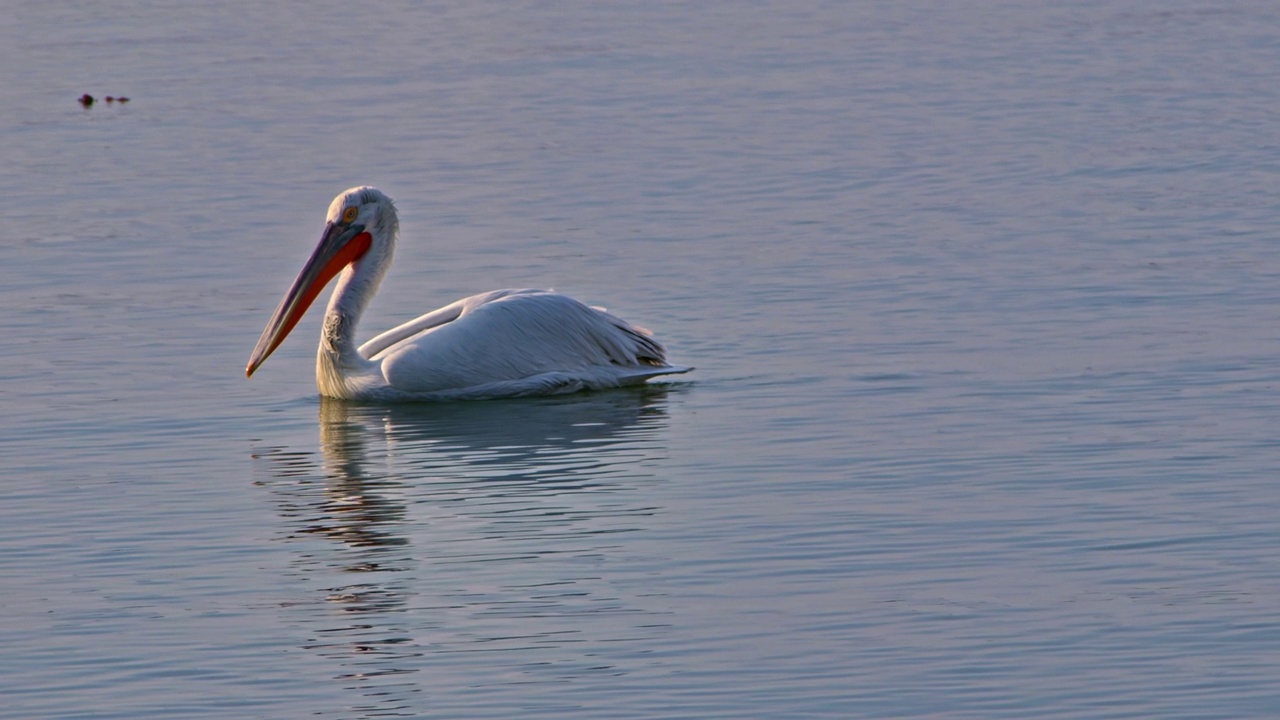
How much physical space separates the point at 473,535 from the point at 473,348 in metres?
2.27

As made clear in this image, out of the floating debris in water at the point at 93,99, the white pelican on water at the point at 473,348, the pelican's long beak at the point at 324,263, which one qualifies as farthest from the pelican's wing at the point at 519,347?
the floating debris in water at the point at 93,99

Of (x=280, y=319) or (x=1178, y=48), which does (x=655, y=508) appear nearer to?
(x=280, y=319)

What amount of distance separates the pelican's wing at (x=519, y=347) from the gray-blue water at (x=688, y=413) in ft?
0.44

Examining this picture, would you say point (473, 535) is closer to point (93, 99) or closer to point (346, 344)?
point (346, 344)

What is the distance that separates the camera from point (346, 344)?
30.4 feet


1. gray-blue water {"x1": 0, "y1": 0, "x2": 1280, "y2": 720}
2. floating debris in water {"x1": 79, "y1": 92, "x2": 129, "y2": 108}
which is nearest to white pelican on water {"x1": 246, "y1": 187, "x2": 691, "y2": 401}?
gray-blue water {"x1": 0, "y1": 0, "x2": 1280, "y2": 720}

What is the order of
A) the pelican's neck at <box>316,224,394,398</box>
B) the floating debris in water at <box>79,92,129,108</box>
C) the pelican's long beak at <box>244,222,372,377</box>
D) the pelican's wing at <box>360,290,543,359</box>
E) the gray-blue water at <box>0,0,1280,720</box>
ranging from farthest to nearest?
the floating debris in water at <box>79,92,129,108</box>
the pelican's long beak at <box>244,222,372,377</box>
the pelican's wing at <box>360,290,543,359</box>
the pelican's neck at <box>316,224,394,398</box>
the gray-blue water at <box>0,0,1280,720</box>

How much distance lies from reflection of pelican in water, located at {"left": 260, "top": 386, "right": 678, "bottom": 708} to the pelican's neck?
0.10m

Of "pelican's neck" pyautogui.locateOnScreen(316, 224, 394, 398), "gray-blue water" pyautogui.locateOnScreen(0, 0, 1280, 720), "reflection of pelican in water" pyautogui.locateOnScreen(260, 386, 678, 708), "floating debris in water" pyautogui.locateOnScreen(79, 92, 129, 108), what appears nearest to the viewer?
"gray-blue water" pyautogui.locateOnScreen(0, 0, 1280, 720)

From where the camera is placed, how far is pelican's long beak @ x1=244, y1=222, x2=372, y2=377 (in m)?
9.68

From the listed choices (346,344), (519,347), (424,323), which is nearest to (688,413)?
(519,347)

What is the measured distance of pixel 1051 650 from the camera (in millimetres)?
5598

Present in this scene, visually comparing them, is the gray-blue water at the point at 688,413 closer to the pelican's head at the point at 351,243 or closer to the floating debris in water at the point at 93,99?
the floating debris in water at the point at 93,99

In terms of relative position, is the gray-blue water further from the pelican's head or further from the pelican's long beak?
the pelican's head
